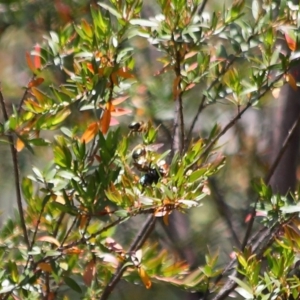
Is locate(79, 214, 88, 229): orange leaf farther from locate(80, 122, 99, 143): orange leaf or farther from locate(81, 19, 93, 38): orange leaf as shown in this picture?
locate(81, 19, 93, 38): orange leaf

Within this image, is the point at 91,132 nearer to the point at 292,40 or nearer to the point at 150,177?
the point at 150,177

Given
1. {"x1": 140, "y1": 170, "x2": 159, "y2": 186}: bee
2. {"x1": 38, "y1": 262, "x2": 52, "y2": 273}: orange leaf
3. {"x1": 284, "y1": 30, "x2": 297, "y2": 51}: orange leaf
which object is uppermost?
{"x1": 284, "y1": 30, "x2": 297, "y2": 51}: orange leaf

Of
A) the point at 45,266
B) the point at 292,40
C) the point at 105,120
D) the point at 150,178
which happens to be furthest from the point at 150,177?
the point at 292,40

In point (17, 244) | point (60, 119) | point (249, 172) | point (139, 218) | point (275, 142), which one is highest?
point (60, 119)

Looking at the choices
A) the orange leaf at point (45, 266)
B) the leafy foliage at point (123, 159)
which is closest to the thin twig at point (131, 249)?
the leafy foliage at point (123, 159)

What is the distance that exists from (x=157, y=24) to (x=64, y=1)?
95cm

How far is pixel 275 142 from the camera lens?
188 centimetres

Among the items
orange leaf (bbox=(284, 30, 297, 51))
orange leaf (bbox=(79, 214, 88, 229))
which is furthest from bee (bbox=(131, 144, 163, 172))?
orange leaf (bbox=(284, 30, 297, 51))

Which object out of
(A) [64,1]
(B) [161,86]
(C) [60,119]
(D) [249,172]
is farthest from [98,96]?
(D) [249,172]

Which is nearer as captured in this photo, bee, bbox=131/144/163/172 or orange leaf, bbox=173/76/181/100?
bee, bbox=131/144/163/172

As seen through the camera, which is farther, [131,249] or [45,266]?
[131,249]

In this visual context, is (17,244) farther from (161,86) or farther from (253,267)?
(161,86)

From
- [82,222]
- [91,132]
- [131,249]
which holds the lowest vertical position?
[131,249]

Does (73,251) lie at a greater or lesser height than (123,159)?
lesser
